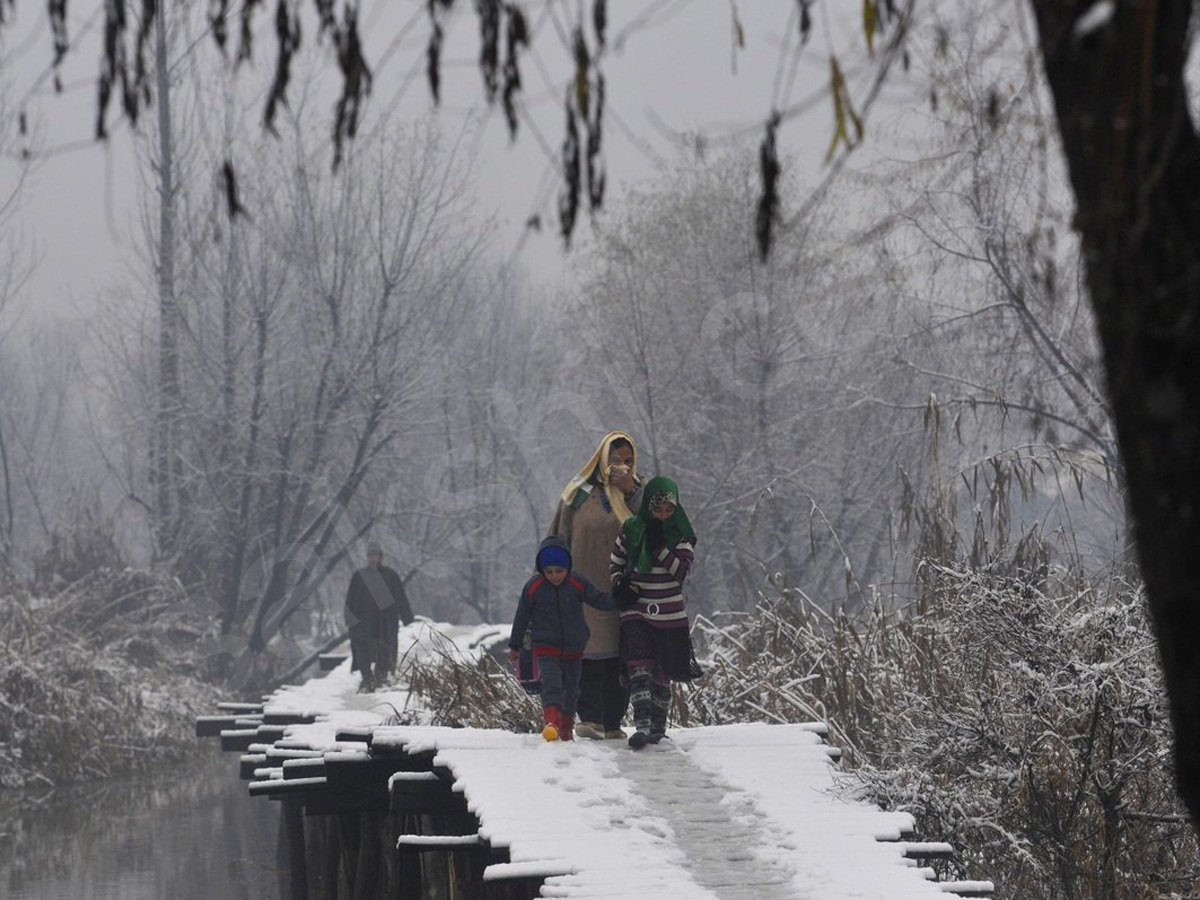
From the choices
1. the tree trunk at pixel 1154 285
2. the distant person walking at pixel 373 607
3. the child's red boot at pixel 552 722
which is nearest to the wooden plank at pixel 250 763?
the distant person walking at pixel 373 607

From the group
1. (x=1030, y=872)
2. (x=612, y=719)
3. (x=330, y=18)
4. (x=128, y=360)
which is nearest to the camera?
(x=330, y=18)

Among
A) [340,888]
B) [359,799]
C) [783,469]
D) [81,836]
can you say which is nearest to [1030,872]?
[359,799]

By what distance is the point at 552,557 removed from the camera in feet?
31.2

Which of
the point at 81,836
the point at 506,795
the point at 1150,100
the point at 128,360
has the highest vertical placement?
the point at 128,360

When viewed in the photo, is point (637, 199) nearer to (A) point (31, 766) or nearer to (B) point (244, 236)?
(B) point (244, 236)

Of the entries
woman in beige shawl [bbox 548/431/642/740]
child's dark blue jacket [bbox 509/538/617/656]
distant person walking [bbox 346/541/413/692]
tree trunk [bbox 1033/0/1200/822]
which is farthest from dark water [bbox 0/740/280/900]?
tree trunk [bbox 1033/0/1200/822]

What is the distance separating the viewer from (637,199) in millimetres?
32250

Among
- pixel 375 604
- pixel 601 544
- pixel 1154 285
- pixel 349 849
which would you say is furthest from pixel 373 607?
pixel 1154 285

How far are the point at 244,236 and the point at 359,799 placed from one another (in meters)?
21.2

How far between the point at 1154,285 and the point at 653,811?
616 cm

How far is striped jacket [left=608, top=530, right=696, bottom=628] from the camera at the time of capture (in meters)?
9.38

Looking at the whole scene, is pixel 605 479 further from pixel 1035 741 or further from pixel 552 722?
pixel 1035 741

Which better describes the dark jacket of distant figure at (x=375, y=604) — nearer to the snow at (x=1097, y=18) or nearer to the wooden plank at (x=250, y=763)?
the wooden plank at (x=250, y=763)

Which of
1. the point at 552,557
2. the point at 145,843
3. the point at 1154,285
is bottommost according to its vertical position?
the point at 145,843
